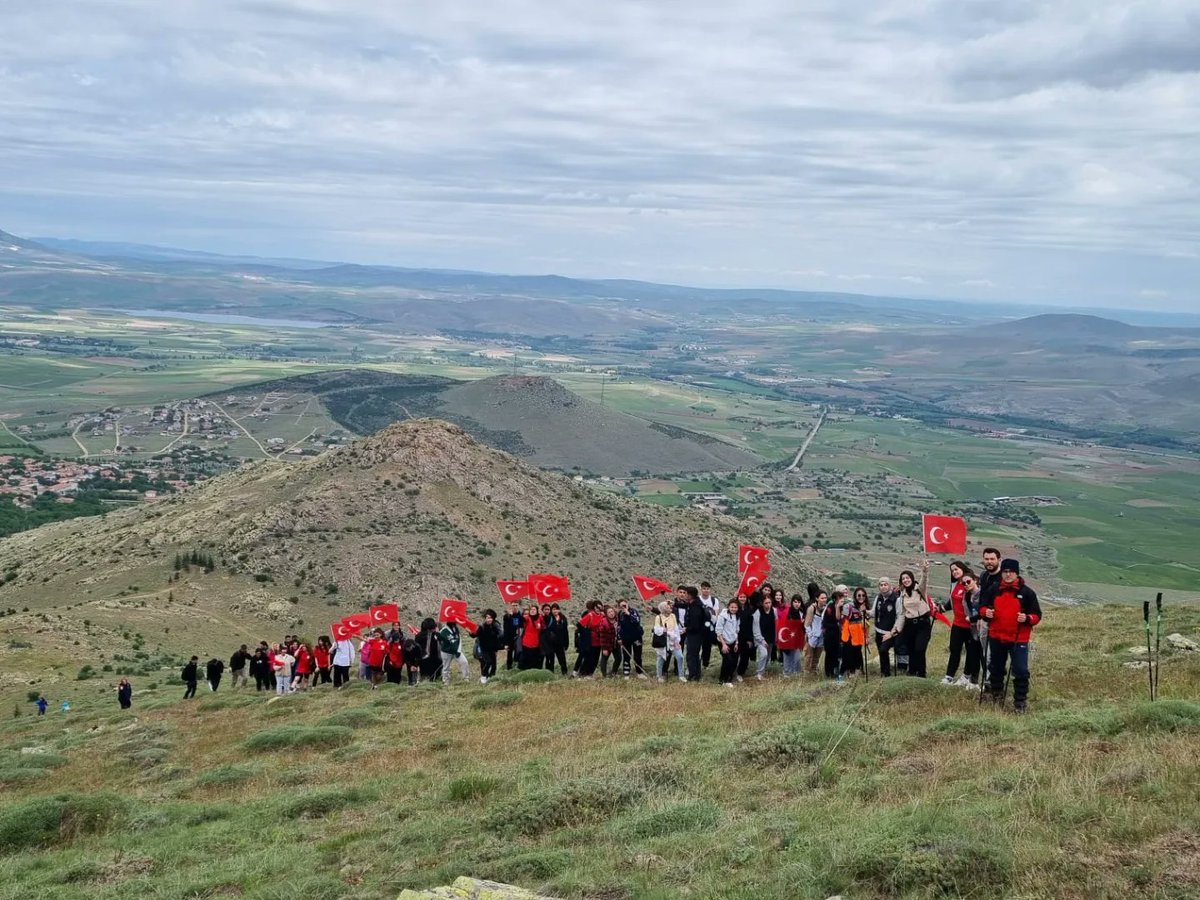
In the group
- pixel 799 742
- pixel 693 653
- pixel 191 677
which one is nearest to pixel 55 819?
pixel 799 742

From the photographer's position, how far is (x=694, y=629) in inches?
700

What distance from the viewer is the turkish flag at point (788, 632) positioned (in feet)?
58.0

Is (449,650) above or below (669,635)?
below

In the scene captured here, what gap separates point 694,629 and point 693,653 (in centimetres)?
50

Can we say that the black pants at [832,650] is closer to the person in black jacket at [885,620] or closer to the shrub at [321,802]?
the person in black jacket at [885,620]

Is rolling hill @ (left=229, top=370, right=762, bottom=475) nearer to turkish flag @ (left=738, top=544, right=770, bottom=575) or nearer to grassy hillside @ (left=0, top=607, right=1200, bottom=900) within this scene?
turkish flag @ (left=738, top=544, right=770, bottom=575)

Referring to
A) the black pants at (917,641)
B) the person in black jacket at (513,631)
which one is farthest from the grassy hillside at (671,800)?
the person in black jacket at (513,631)

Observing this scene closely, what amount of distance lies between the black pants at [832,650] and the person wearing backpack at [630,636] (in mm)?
3680

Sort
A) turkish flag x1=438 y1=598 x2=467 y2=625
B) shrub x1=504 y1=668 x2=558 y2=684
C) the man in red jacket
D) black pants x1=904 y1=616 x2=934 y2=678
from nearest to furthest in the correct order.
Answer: the man in red jacket < black pants x1=904 y1=616 x2=934 y2=678 < shrub x1=504 y1=668 x2=558 y2=684 < turkish flag x1=438 y1=598 x2=467 y2=625

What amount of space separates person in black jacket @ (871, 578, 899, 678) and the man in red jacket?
3.14 m

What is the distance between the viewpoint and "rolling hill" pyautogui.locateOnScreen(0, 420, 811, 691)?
36.1 metres

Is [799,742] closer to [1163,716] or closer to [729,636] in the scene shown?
[1163,716]

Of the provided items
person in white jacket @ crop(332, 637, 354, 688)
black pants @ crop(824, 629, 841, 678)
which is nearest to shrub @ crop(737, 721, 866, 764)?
black pants @ crop(824, 629, 841, 678)

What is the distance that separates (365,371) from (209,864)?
570 feet
